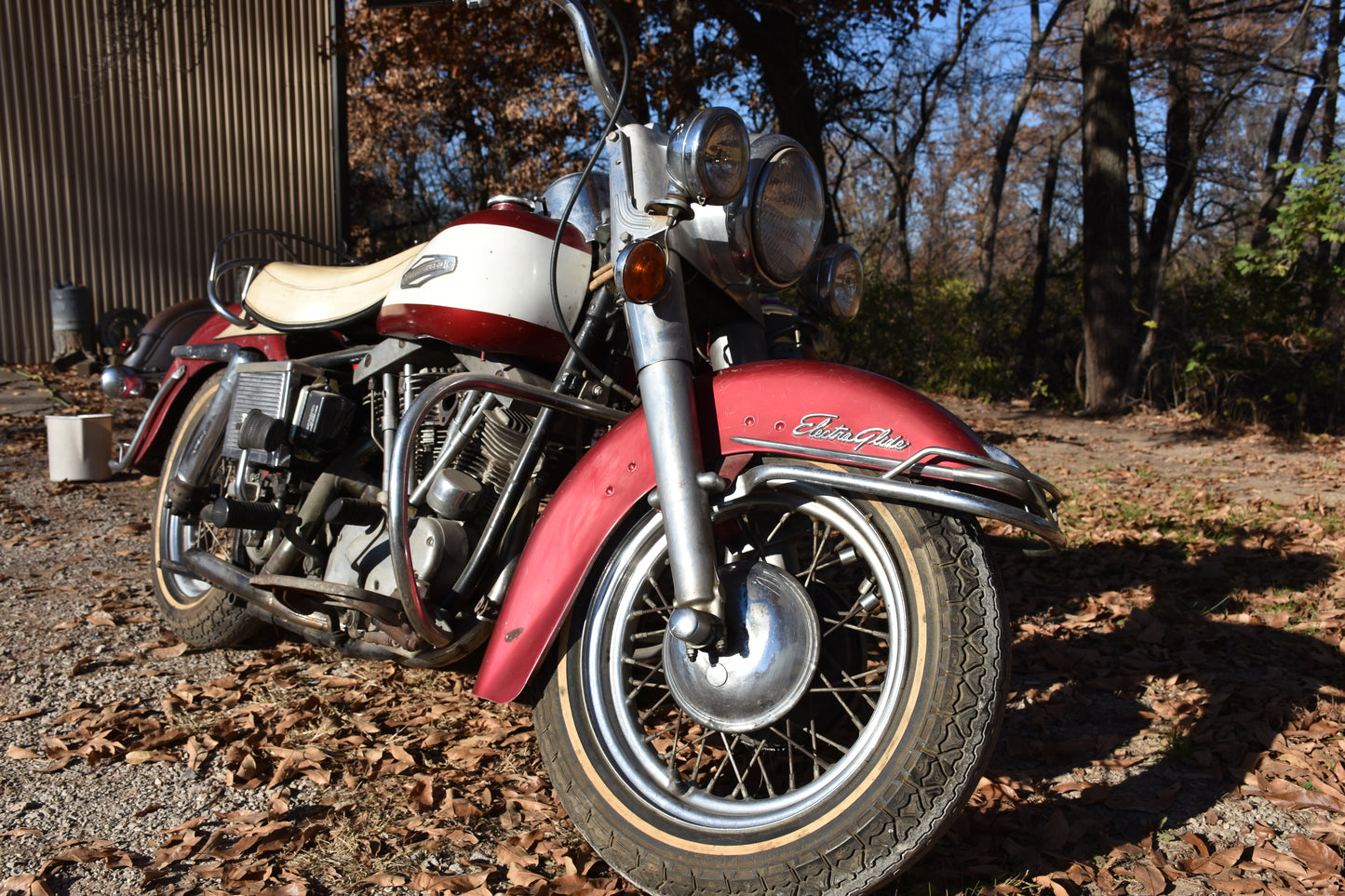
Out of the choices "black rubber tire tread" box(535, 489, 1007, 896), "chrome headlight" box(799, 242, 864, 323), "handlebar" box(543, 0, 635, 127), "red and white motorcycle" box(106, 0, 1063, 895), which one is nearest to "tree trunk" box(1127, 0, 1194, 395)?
"chrome headlight" box(799, 242, 864, 323)

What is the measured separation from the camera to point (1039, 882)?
2.02 meters

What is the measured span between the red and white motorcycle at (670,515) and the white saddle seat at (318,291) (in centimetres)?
2

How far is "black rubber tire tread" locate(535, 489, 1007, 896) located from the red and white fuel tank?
1036mm

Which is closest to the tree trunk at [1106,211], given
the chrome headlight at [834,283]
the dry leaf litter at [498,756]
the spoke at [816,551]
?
the dry leaf litter at [498,756]

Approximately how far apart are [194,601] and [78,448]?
324 cm

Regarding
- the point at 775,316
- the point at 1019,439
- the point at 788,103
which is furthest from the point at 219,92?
the point at 775,316

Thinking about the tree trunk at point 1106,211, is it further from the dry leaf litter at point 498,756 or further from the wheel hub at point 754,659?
the wheel hub at point 754,659

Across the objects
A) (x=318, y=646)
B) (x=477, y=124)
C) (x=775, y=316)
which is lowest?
(x=318, y=646)


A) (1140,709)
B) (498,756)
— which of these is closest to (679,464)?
(498,756)

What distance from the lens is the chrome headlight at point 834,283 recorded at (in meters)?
2.51

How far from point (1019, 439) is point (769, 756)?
677 cm

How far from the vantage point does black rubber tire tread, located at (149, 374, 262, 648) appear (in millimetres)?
3385

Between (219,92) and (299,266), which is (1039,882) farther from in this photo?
(219,92)

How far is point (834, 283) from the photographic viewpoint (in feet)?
8.25
